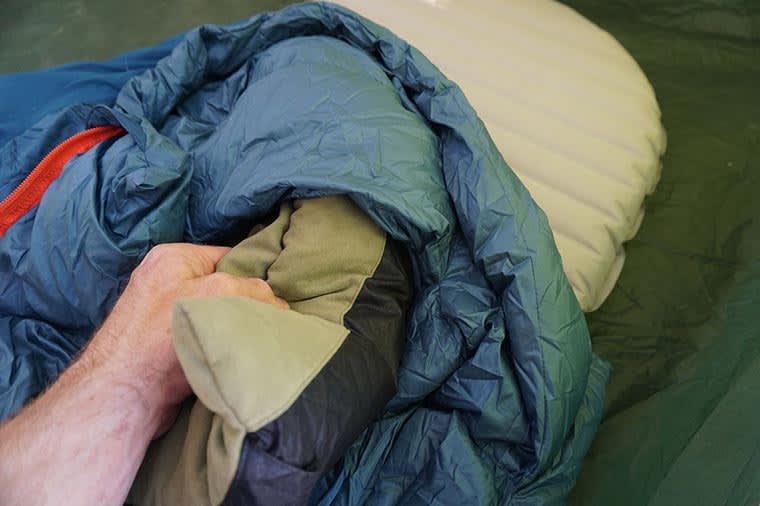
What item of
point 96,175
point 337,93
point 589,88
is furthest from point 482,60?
point 96,175

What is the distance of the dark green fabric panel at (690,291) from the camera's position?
0.67 meters

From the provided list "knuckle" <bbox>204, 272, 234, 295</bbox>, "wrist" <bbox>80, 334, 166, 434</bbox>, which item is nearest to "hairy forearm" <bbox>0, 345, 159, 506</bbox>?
"wrist" <bbox>80, 334, 166, 434</bbox>

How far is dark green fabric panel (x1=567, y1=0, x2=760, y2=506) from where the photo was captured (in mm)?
670

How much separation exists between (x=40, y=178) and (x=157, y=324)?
0.37 meters

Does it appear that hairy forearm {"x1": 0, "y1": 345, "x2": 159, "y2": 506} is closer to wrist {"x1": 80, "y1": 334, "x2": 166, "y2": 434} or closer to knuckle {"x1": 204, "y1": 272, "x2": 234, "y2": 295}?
wrist {"x1": 80, "y1": 334, "x2": 166, "y2": 434}

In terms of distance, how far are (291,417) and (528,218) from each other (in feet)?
1.27

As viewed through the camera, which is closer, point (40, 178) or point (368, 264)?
point (368, 264)

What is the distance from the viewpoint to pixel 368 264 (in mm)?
665

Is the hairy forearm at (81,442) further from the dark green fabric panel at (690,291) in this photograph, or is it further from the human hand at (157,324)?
the dark green fabric panel at (690,291)

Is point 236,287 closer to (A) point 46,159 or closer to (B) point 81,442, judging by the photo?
(B) point 81,442

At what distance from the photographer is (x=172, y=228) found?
0.79 metres

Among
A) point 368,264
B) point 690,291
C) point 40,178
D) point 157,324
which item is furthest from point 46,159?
point 690,291

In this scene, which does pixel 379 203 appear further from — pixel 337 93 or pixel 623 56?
pixel 623 56

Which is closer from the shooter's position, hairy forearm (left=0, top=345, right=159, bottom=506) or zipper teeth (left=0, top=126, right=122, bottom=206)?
hairy forearm (left=0, top=345, right=159, bottom=506)
